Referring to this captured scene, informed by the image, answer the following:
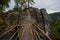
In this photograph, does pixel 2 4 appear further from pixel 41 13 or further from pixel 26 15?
pixel 41 13

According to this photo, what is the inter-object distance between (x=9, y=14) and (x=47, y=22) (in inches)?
251

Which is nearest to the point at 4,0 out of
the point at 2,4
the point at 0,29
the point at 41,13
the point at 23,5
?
the point at 2,4

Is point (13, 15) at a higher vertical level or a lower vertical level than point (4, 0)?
lower

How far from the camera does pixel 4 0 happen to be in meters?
36.6

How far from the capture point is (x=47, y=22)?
112 ft

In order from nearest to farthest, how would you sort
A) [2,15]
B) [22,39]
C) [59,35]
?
1. [22,39]
2. [2,15]
3. [59,35]

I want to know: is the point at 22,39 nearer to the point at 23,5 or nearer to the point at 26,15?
the point at 26,15

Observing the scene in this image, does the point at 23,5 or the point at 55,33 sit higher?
the point at 23,5

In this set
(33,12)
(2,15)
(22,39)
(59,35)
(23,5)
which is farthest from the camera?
(23,5)

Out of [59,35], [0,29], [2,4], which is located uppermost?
[2,4]

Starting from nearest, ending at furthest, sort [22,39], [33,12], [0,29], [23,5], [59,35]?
1. [22,39]
2. [0,29]
3. [33,12]
4. [59,35]
5. [23,5]

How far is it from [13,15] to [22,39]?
21.6m

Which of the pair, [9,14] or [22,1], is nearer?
[9,14]

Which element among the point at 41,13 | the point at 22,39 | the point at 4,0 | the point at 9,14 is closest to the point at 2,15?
the point at 9,14
